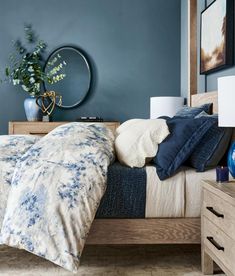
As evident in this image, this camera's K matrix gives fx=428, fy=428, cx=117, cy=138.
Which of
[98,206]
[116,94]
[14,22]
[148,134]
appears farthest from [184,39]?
[98,206]

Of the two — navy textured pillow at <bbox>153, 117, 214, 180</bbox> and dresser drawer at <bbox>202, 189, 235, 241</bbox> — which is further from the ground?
navy textured pillow at <bbox>153, 117, 214, 180</bbox>

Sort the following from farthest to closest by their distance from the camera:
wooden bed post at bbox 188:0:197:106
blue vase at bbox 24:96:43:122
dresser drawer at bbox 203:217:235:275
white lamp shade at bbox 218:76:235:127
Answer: blue vase at bbox 24:96:43:122 < wooden bed post at bbox 188:0:197:106 < white lamp shade at bbox 218:76:235:127 < dresser drawer at bbox 203:217:235:275

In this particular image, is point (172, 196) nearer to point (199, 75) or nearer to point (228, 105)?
point (228, 105)

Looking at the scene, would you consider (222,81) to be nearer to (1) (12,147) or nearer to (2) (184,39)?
(1) (12,147)

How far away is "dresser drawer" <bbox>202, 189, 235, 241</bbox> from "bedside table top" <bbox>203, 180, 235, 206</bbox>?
2 centimetres

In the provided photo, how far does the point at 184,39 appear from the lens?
5.08m

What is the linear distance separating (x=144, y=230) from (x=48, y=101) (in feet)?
10.8

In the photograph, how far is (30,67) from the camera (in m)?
5.09

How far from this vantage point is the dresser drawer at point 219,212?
1.81 m

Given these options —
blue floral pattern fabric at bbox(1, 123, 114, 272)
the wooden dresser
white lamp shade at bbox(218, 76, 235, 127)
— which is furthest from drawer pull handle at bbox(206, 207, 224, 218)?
the wooden dresser

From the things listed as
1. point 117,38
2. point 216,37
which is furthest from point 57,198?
point 117,38

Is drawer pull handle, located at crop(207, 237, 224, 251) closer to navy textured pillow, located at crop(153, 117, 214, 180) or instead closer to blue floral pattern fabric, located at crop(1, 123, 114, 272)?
navy textured pillow, located at crop(153, 117, 214, 180)

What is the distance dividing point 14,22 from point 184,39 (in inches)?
82.9

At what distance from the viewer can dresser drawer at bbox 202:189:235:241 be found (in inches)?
71.3
